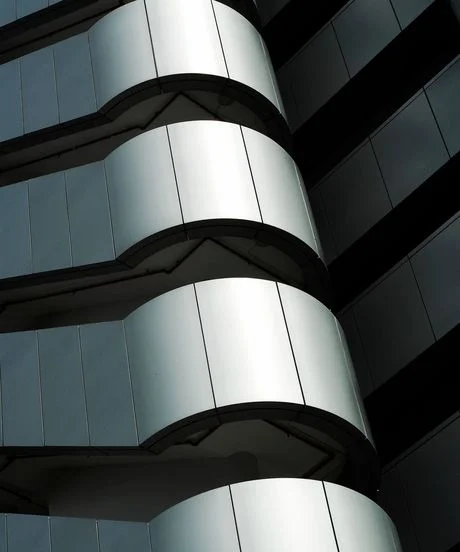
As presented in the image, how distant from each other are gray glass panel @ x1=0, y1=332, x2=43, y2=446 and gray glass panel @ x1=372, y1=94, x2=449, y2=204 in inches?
231

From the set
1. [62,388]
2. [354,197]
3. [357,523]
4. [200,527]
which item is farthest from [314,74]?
[200,527]

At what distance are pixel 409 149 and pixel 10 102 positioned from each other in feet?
19.1

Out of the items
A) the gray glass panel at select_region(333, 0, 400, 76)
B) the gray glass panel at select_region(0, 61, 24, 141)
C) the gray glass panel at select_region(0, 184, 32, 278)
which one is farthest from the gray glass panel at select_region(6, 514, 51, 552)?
the gray glass panel at select_region(333, 0, 400, 76)

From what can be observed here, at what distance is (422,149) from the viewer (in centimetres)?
1762

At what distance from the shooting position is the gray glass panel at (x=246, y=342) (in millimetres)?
13203

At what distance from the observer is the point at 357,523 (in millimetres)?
12477

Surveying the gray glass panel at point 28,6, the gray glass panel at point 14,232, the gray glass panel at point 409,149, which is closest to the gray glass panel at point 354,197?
the gray glass panel at point 409,149

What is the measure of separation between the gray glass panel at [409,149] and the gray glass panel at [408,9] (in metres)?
1.48

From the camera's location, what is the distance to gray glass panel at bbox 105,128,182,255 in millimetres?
14906

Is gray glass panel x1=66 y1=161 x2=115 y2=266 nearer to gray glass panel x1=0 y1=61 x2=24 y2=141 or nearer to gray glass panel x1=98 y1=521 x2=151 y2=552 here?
gray glass panel x1=0 y1=61 x2=24 y2=141

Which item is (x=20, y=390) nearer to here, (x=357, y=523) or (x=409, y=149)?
(x=357, y=523)

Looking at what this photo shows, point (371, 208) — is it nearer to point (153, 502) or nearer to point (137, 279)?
point (137, 279)

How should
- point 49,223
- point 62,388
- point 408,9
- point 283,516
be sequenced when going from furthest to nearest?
point 408,9 < point 49,223 < point 62,388 < point 283,516

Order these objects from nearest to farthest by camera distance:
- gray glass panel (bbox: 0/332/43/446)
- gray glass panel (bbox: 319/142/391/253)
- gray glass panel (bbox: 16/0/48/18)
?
gray glass panel (bbox: 0/332/43/446)
gray glass panel (bbox: 319/142/391/253)
gray glass panel (bbox: 16/0/48/18)
